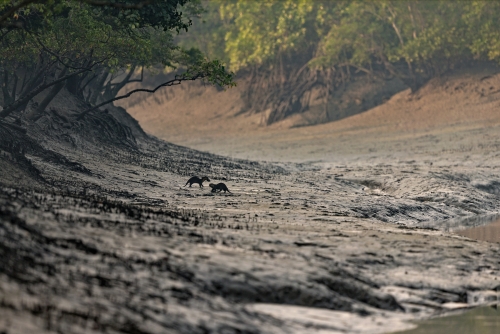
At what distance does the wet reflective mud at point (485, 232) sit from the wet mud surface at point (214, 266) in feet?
3.01

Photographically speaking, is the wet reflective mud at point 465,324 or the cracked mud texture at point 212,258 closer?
the cracked mud texture at point 212,258

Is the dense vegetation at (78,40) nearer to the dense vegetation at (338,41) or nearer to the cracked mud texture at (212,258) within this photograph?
the cracked mud texture at (212,258)

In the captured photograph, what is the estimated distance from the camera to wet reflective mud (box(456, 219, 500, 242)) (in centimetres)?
1636

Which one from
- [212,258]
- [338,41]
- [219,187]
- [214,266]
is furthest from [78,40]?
[338,41]

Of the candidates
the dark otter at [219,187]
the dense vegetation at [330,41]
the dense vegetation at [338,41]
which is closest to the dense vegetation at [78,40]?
the dark otter at [219,187]

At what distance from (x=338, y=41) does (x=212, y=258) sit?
123ft

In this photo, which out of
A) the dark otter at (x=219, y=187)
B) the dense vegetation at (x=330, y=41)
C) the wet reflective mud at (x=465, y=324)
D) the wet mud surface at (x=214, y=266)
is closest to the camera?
the wet mud surface at (x=214, y=266)

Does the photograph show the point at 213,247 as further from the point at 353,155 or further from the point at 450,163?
the point at 353,155

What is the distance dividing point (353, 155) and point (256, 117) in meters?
15.9

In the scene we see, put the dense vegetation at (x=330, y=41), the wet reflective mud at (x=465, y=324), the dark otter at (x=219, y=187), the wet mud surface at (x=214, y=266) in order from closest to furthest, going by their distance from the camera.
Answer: the wet mud surface at (x=214, y=266), the wet reflective mud at (x=465, y=324), the dark otter at (x=219, y=187), the dense vegetation at (x=330, y=41)

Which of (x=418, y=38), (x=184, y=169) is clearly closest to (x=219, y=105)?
(x=418, y=38)

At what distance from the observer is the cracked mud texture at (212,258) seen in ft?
28.1

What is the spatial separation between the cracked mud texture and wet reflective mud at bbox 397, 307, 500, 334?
0.77ft

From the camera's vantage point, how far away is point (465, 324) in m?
10.1
